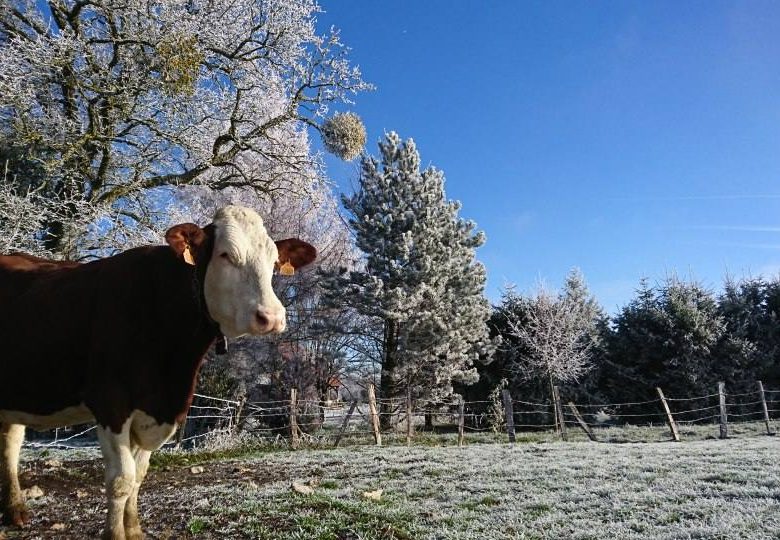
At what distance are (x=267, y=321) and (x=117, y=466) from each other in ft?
4.29

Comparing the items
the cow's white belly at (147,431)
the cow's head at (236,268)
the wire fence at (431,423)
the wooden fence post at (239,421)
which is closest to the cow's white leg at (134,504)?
the cow's white belly at (147,431)

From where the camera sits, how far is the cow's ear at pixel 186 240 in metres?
3.22

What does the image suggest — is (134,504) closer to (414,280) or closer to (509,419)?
(509,419)

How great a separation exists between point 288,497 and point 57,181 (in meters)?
7.04

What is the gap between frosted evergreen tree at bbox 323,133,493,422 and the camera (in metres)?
21.3

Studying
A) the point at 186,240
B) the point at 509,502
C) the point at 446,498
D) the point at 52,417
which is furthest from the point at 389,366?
the point at 186,240

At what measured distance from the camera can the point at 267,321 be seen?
118 inches

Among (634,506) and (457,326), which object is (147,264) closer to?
(634,506)

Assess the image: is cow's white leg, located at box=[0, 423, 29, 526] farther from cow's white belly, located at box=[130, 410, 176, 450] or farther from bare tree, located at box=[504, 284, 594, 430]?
bare tree, located at box=[504, 284, 594, 430]

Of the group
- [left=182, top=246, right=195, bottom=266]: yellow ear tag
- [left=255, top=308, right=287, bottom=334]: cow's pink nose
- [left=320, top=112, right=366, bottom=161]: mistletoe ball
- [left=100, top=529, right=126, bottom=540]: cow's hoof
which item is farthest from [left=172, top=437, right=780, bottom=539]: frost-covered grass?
[left=320, top=112, right=366, bottom=161]: mistletoe ball

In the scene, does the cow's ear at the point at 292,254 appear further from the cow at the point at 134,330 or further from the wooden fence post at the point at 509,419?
the wooden fence post at the point at 509,419

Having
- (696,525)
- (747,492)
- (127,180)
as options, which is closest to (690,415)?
(747,492)

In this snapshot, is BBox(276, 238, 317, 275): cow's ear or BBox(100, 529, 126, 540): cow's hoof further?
BBox(276, 238, 317, 275): cow's ear

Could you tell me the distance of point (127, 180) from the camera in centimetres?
989
